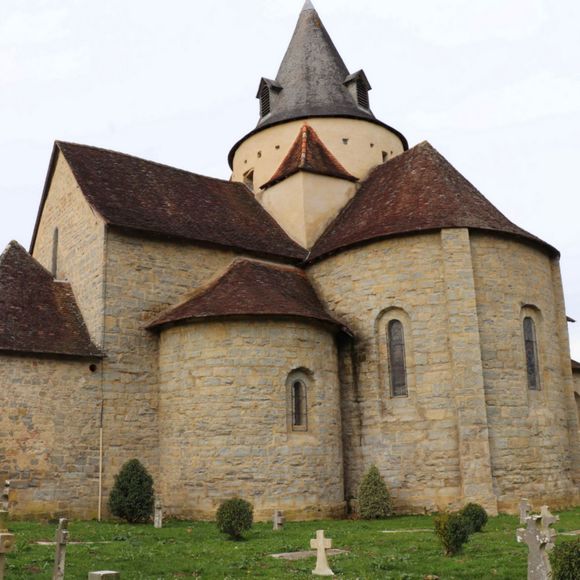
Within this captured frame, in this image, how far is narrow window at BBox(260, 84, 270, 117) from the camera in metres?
27.2

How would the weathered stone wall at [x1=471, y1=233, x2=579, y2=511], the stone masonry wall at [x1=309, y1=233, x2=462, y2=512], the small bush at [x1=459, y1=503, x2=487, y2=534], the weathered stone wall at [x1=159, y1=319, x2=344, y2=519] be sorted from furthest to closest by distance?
the stone masonry wall at [x1=309, y1=233, x2=462, y2=512] < the weathered stone wall at [x1=471, y1=233, x2=579, y2=511] < the weathered stone wall at [x1=159, y1=319, x2=344, y2=519] < the small bush at [x1=459, y1=503, x2=487, y2=534]

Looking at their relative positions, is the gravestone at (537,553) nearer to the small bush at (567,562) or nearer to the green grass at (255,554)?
the small bush at (567,562)

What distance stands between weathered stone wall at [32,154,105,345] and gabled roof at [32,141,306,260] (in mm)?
467

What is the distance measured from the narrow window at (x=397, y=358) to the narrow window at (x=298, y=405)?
8.11 ft

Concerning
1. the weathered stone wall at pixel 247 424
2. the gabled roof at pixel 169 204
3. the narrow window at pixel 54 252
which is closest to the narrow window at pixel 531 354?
the weathered stone wall at pixel 247 424

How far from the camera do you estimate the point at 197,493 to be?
17391 mm

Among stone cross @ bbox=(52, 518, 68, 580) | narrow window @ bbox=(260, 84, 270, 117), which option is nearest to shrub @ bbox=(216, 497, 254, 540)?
stone cross @ bbox=(52, 518, 68, 580)

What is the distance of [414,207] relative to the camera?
20078 mm

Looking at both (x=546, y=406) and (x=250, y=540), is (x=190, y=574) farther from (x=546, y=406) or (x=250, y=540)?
(x=546, y=406)

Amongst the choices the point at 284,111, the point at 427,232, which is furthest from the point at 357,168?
the point at 427,232

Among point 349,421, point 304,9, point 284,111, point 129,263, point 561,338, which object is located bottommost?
point 349,421

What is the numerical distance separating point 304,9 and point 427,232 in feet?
48.5

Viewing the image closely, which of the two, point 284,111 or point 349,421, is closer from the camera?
point 349,421

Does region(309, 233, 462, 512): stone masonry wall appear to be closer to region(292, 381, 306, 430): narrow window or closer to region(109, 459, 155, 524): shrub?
region(292, 381, 306, 430): narrow window
